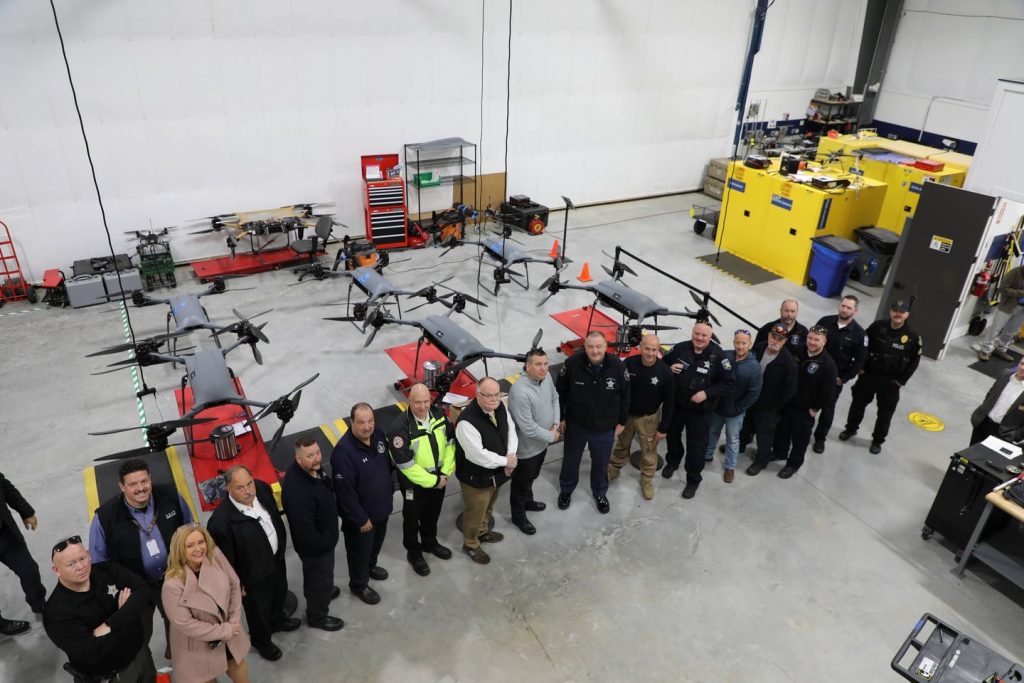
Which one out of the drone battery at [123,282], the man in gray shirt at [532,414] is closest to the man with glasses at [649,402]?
the man in gray shirt at [532,414]

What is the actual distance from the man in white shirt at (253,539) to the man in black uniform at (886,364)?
19.2ft

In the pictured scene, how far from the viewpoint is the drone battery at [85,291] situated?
32.0ft

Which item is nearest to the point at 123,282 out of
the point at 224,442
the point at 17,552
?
the point at 224,442

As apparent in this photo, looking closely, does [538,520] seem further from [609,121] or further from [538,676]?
[609,121]

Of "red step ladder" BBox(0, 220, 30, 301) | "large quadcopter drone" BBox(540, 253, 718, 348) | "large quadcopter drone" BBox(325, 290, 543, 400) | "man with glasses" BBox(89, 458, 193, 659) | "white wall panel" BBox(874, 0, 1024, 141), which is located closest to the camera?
A: "man with glasses" BBox(89, 458, 193, 659)

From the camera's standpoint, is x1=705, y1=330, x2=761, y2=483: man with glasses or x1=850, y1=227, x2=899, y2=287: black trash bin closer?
x1=705, y1=330, x2=761, y2=483: man with glasses

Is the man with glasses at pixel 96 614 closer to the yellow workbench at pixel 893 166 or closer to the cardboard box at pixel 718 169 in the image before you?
the yellow workbench at pixel 893 166

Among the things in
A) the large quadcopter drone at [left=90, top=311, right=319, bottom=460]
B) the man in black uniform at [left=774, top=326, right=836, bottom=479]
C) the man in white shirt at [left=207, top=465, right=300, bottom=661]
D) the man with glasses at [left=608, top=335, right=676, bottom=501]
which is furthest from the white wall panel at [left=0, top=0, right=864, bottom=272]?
the man in black uniform at [left=774, top=326, right=836, bottom=479]

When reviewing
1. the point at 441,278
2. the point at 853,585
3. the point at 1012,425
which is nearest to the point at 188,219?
the point at 441,278

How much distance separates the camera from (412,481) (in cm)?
500

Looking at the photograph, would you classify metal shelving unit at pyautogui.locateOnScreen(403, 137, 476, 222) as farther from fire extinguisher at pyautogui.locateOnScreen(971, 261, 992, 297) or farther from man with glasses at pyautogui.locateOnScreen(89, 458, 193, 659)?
man with glasses at pyautogui.locateOnScreen(89, 458, 193, 659)

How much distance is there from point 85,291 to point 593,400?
319 inches

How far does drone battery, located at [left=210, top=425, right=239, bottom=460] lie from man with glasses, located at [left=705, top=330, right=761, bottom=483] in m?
4.56

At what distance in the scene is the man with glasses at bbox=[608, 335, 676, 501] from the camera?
5914mm
